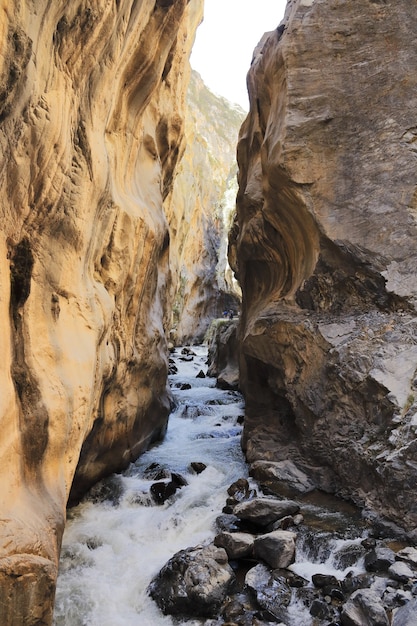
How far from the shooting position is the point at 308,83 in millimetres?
10469

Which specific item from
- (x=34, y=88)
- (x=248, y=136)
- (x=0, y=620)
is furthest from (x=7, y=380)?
(x=248, y=136)

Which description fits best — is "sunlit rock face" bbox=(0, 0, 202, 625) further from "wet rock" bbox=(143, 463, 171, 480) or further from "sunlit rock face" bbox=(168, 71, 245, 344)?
"sunlit rock face" bbox=(168, 71, 245, 344)

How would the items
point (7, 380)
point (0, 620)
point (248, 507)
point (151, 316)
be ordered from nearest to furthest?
point (0, 620) → point (7, 380) → point (248, 507) → point (151, 316)

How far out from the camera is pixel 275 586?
5.17 m

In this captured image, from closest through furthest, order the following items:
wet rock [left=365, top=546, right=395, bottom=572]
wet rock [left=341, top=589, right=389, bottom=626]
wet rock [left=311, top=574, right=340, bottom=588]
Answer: wet rock [left=341, top=589, right=389, bottom=626] → wet rock [left=311, top=574, right=340, bottom=588] → wet rock [left=365, top=546, right=395, bottom=572]

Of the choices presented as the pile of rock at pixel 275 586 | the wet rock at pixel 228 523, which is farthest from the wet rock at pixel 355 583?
the wet rock at pixel 228 523

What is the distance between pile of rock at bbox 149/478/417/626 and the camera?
451cm

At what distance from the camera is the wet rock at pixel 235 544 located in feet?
19.2

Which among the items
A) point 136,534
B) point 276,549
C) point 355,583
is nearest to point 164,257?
point 136,534

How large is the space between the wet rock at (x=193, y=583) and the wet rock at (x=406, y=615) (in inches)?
69.9

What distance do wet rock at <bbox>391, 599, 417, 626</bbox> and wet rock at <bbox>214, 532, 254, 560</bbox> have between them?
196cm

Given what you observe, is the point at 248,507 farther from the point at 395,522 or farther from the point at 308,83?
the point at 308,83

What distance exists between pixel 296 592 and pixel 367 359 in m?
3.80

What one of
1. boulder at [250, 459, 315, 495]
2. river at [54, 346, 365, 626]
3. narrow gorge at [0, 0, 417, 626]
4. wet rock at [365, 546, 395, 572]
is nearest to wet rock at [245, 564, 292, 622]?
river at [54, 346, 365, 626]
